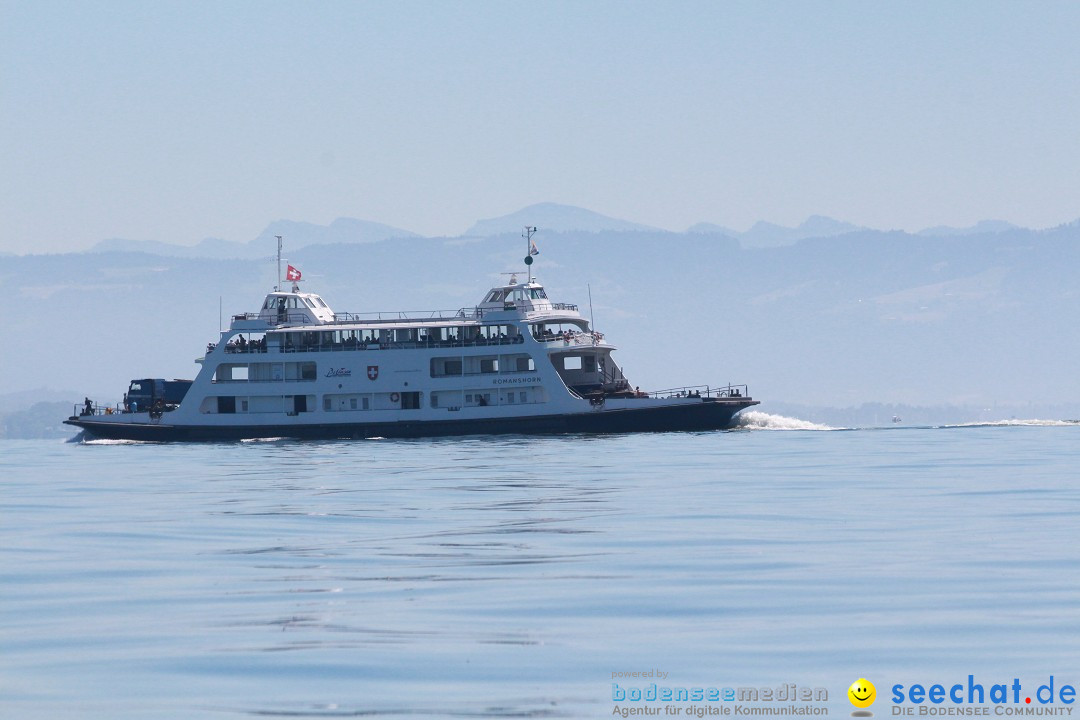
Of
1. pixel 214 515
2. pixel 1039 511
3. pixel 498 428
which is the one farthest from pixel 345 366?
pixel 1039 511

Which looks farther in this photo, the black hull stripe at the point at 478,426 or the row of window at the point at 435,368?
the row of window at the point at 435,368

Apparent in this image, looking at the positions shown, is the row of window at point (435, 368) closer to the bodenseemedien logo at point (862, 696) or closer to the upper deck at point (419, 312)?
the upper deck at point (419, 312)

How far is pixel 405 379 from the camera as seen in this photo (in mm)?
79500

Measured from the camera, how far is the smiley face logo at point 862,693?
14633mm

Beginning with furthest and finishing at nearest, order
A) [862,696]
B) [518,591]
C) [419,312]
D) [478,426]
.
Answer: [419,312], [478,426], [518,591], [862,696]

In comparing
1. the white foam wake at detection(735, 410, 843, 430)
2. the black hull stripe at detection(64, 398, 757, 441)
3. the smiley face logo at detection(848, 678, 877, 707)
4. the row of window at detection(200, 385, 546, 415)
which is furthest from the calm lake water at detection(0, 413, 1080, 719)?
the row of window at detection(200, 385, 546, 415)

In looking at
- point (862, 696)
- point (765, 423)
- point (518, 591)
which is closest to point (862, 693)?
point (862, 696)

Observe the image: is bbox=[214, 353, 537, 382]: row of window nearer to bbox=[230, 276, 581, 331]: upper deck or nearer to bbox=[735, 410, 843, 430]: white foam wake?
bbox=[230, 276, 581, 331]: upper deck

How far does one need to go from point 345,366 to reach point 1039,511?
2101 inches

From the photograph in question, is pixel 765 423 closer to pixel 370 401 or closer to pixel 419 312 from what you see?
pixel 419 312

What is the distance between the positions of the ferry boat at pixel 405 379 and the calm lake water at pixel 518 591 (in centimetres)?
3328

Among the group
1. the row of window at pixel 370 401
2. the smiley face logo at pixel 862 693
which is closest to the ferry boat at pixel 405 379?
the row of window at pixel 370 401

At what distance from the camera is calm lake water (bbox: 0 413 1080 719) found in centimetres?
1572

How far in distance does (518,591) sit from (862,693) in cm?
754
